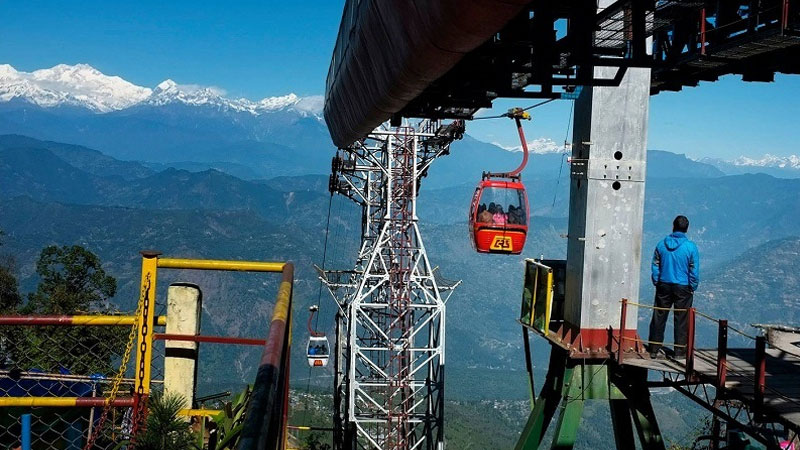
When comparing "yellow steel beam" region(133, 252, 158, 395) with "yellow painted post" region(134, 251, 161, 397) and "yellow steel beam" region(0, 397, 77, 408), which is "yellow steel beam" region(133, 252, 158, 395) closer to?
"yellow painted post" region(134, 251, 161, 397)

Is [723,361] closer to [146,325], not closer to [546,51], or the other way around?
[546,51]

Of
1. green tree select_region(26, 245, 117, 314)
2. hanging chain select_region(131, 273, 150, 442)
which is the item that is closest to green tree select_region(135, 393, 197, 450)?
hanging chain select_region(131, 273, 150, 442)

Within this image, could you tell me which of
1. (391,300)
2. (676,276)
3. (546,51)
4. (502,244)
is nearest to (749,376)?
(676,276)

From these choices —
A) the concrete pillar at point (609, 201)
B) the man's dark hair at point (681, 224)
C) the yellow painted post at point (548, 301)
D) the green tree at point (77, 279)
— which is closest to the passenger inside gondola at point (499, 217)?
the yellow painted post at point (548, 301)

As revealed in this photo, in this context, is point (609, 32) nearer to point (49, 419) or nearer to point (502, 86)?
point (502, 86)

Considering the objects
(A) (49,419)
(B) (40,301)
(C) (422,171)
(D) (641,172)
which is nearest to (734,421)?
(D) (641,172)

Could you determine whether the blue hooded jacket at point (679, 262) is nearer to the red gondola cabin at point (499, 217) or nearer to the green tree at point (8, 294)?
the red gondola cabin at point (499, 217)
